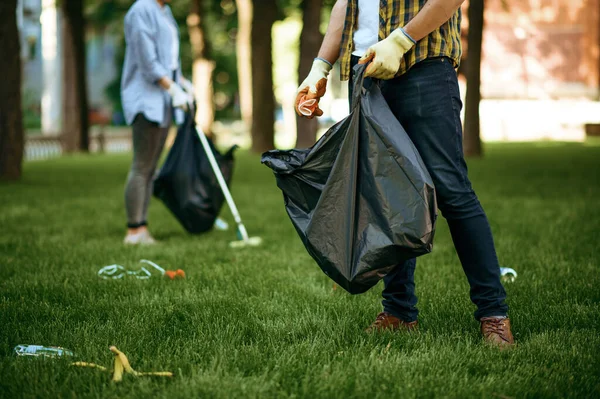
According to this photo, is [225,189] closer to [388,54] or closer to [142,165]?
[142,165]

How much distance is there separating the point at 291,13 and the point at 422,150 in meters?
25.8

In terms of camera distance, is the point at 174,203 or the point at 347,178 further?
the point at 174,203

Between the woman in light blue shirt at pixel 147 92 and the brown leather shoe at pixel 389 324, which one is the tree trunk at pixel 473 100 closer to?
the woman in light blue shirt at pixel 147 92

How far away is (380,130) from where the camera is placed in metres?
2.86

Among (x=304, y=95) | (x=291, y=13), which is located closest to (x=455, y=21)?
(x=304, y=95)

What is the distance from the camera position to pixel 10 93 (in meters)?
11.5

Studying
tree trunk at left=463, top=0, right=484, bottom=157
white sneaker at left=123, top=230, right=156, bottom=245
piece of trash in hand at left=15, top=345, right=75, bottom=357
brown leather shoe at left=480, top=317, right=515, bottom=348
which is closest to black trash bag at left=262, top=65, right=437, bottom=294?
brown leather shoe at left=480, top=317, right=515, bottom=348

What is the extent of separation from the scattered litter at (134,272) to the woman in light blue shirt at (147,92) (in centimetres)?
113

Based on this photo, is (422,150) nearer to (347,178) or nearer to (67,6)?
(347,178)

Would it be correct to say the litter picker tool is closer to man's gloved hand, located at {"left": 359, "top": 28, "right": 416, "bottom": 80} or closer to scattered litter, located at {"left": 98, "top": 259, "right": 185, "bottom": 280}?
scattered litter, located at {"left": 98, "top": 259, "right": 185, "bottom": 280}

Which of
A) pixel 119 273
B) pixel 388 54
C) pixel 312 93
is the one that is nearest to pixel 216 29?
pixel 119 273

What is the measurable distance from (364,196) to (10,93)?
9.95 m

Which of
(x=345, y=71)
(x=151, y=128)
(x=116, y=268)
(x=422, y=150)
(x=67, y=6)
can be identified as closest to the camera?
(x=422, y=150)

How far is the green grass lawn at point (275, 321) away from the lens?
263 centimetres
